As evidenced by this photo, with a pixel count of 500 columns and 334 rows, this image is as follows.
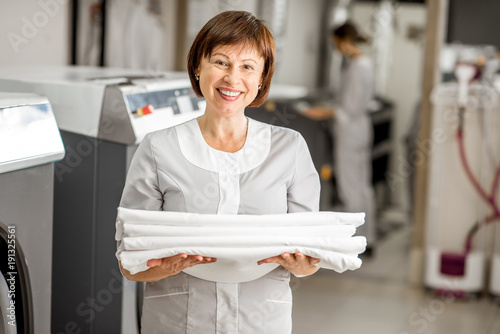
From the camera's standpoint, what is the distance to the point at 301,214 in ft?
4.97

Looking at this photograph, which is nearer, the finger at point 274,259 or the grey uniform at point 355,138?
the finger at point 274,259

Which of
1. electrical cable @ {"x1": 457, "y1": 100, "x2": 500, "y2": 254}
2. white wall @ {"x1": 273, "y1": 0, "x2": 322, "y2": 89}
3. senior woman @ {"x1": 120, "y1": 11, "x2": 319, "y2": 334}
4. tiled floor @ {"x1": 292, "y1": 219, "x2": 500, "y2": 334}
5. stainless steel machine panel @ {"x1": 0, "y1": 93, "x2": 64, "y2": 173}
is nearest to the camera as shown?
senior woman @ {"x1": 120, "y1": 11, "x2": 319, "y2": 334}

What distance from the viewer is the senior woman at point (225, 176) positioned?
1.56 m

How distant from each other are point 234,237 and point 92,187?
0.96 m

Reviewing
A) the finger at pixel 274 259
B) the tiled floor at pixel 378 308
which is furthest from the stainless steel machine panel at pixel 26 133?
the tiled floor at pixel 378 308

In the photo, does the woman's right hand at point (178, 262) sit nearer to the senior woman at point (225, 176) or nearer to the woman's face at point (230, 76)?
the senior woman at point (225, 176)

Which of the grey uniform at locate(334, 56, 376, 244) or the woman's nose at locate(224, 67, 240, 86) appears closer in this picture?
the woman's nose at locate(224, 67, 240, 86)

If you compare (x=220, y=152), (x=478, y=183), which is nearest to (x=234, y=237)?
(x=220, y=152)

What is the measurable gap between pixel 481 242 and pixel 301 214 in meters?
3.05

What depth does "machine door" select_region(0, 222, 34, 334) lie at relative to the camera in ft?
6.15

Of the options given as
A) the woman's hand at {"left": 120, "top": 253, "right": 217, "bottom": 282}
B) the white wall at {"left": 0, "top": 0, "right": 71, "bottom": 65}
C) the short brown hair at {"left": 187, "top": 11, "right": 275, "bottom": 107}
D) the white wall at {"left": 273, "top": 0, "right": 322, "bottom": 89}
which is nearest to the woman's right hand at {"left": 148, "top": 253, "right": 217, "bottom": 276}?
the woman's hand at {"left": 120, "top": 253, "right": 217, "bottom": 282}

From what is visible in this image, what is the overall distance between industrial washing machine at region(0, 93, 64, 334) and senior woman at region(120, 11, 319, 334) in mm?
435

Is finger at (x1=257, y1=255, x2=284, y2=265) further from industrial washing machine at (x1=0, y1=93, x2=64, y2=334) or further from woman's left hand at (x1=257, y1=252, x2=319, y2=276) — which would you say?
industrial washing machine at (x1=0, y1=93, x2=64, y2=334)

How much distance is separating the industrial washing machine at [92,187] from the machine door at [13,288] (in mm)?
362
